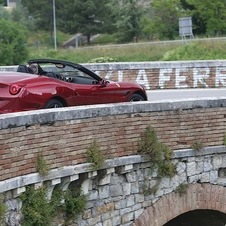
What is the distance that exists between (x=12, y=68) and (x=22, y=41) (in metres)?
20.7

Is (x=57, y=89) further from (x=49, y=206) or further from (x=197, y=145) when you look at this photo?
(x=49, y=206)

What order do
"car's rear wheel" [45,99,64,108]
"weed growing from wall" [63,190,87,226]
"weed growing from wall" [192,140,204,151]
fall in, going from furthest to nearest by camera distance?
"weed growing from wall" [192,140,204,151]
"car's rear wheel" [45,99,64,108]
"weed growing from wall" [63,190,87,226]

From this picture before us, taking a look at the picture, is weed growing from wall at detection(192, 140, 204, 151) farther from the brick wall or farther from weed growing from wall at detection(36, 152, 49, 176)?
weed growing from wall at detection(36, 152, 49, 176)

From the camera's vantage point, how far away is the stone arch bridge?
8156 millimetres

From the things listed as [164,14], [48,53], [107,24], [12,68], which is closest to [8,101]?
[12,68]

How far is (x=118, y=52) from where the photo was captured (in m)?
39.4

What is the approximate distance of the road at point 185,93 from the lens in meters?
17.2

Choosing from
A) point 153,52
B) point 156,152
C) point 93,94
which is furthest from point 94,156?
point 153,52

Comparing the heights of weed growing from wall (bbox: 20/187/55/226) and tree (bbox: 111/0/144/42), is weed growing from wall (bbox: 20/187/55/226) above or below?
below

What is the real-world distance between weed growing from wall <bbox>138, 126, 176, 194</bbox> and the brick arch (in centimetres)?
33

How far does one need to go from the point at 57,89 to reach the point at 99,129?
5.27ft

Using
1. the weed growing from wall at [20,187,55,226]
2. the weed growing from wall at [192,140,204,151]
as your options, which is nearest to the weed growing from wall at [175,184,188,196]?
the weed growing from wall at [192,140,204,151]

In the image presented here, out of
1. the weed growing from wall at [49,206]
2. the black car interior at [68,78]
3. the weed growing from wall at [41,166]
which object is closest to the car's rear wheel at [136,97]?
the black car interior at [68,78]

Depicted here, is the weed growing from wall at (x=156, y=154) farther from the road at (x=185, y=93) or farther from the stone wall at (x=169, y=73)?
the stone wall at (x=169, y=73)
